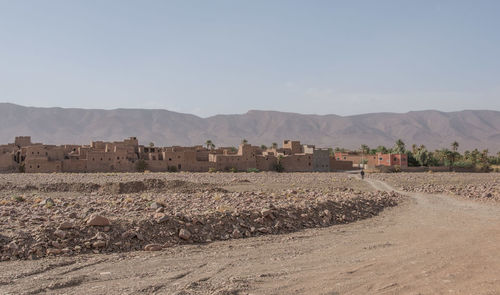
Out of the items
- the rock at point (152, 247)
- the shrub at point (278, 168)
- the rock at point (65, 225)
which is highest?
the shrub at point (278, 168)

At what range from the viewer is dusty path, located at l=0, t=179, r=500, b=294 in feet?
22.8

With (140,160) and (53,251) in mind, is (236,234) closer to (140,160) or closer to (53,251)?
(53,251)

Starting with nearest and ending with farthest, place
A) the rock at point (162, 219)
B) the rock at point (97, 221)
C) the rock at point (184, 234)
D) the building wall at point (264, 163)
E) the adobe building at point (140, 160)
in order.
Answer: the rock at point (97, 221) → the rock at point (184, 234) → the rock at point (162, 219) → the adobe building at point (140, 160) → the building wall at point (264, 163)

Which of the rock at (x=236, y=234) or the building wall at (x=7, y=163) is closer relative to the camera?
the rock at (x=236, y=234)

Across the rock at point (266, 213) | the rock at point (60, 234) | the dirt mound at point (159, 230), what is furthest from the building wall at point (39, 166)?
the rock at point (60, 234)

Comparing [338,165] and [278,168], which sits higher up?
[338,165]

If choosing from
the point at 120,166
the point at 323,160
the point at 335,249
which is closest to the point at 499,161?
the point at 323,160

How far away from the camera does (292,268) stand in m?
8.15

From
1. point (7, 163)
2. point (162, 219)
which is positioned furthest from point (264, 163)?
point (162, 219)

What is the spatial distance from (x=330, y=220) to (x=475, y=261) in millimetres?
5476

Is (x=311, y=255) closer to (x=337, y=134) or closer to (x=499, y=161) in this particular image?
(x=499, y=161)

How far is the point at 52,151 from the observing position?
4703 cm

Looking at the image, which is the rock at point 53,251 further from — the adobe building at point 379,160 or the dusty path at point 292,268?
the adobe building at point 379,160

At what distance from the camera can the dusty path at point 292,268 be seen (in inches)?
274
